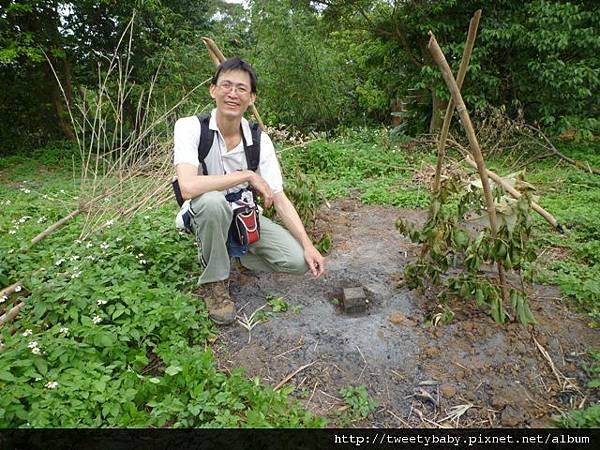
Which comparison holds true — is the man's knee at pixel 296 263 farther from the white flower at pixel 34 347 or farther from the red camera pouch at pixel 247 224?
the white flower at pixel 34 347

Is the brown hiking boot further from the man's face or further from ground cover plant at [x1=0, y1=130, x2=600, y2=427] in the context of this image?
the man's face

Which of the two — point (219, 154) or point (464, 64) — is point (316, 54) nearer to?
point (219, 154)

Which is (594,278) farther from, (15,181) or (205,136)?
(15,181)

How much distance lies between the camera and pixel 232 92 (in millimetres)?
2381

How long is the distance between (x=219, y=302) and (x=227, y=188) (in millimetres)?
698

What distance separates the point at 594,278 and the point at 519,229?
3.61ft

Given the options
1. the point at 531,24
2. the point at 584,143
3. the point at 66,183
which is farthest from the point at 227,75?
the point at 584,143

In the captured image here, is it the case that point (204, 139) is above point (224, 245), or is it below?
above

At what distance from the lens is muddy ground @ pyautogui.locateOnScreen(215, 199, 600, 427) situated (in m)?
1.95

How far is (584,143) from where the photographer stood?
6977 millimetres

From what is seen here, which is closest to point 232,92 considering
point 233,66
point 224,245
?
point 233,66

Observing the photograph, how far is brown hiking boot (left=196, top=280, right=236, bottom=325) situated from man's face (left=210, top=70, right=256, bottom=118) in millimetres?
1038

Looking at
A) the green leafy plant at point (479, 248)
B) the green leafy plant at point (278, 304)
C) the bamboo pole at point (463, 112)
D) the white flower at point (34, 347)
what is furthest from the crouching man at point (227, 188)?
the bamboo pole at point (463, 112)

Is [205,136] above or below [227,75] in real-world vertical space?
below
